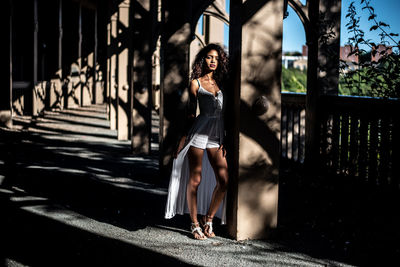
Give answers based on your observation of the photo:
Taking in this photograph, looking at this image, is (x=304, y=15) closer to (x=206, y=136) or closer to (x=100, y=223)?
(x=206, y=136)

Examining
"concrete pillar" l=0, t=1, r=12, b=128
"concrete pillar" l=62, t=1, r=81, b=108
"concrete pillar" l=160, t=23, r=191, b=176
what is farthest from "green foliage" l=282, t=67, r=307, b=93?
"concrete pillar" l=160, t=23, r=191, b=176

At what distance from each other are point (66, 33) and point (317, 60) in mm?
16877

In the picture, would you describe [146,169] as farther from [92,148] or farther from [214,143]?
[214,143]

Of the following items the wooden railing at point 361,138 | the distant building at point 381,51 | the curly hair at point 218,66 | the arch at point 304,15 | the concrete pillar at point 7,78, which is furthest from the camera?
the concrete pillar at point 7,78

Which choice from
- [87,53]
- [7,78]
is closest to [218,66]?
[7,78]

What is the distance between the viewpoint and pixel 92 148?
11.3 metres

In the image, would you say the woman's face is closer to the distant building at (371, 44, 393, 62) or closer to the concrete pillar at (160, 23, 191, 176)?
the distant building at (371, 44, 393, 62)

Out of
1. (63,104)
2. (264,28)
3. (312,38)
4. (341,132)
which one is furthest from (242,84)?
(63,104)

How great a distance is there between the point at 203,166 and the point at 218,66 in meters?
1.07

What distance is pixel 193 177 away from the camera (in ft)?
16.2

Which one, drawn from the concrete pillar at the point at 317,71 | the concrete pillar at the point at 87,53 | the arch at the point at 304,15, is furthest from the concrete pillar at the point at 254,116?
the concrete pillar at the point at 87,53

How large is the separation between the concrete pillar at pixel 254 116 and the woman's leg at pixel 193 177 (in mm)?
320

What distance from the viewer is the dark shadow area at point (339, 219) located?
4629 mm

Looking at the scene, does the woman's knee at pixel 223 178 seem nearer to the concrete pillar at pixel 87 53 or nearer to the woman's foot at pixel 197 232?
the woman's foot at pixel 197 232
